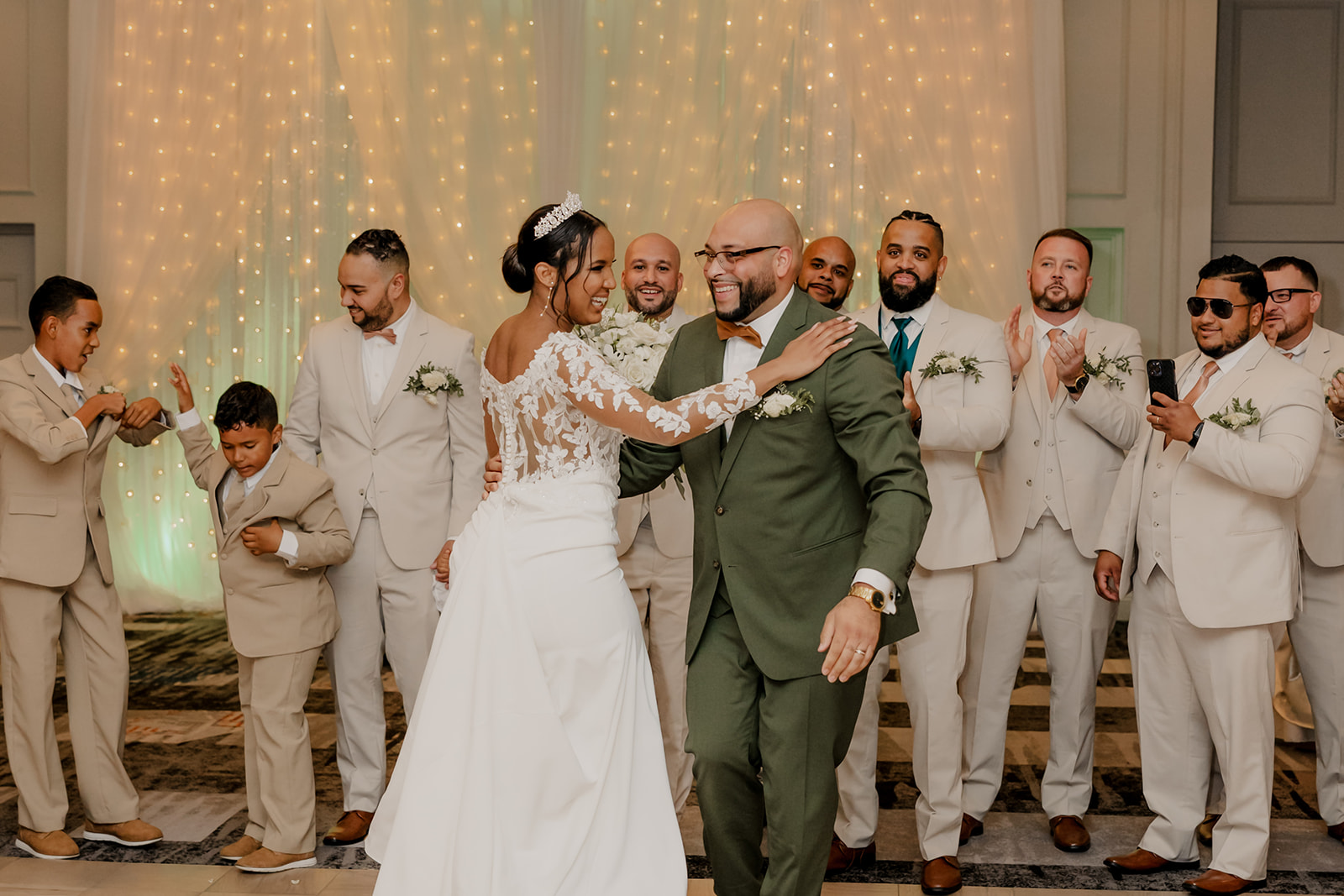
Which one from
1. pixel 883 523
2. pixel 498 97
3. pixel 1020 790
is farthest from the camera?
pixel 498 97

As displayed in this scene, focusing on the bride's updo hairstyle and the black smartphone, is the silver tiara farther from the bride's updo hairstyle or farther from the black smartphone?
the black smartphone

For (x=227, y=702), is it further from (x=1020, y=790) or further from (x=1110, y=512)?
(x=1110, y=512)

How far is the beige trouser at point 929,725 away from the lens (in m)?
3.75

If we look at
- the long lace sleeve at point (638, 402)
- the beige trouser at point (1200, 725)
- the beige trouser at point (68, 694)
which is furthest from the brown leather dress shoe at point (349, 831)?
the beige trouser at point (1200, 725)

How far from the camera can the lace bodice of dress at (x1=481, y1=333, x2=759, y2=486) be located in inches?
110

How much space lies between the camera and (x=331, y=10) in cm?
684

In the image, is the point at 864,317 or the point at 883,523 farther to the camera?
the point at 864,317

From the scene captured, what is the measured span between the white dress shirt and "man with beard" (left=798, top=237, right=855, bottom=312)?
1.47 metres

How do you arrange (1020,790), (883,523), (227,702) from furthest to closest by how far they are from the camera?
(227,702), (1020,790), (883,523)

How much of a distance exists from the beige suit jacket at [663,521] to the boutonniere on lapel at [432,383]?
74 centimetres

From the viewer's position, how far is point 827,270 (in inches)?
172

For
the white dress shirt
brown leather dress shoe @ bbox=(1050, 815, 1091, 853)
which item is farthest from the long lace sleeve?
brown leather dress shoe @ bbox=(1050, 815, 1091, 853)

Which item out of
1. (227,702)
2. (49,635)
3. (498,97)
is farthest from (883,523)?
(498,97)

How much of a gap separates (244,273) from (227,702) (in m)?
2.88
